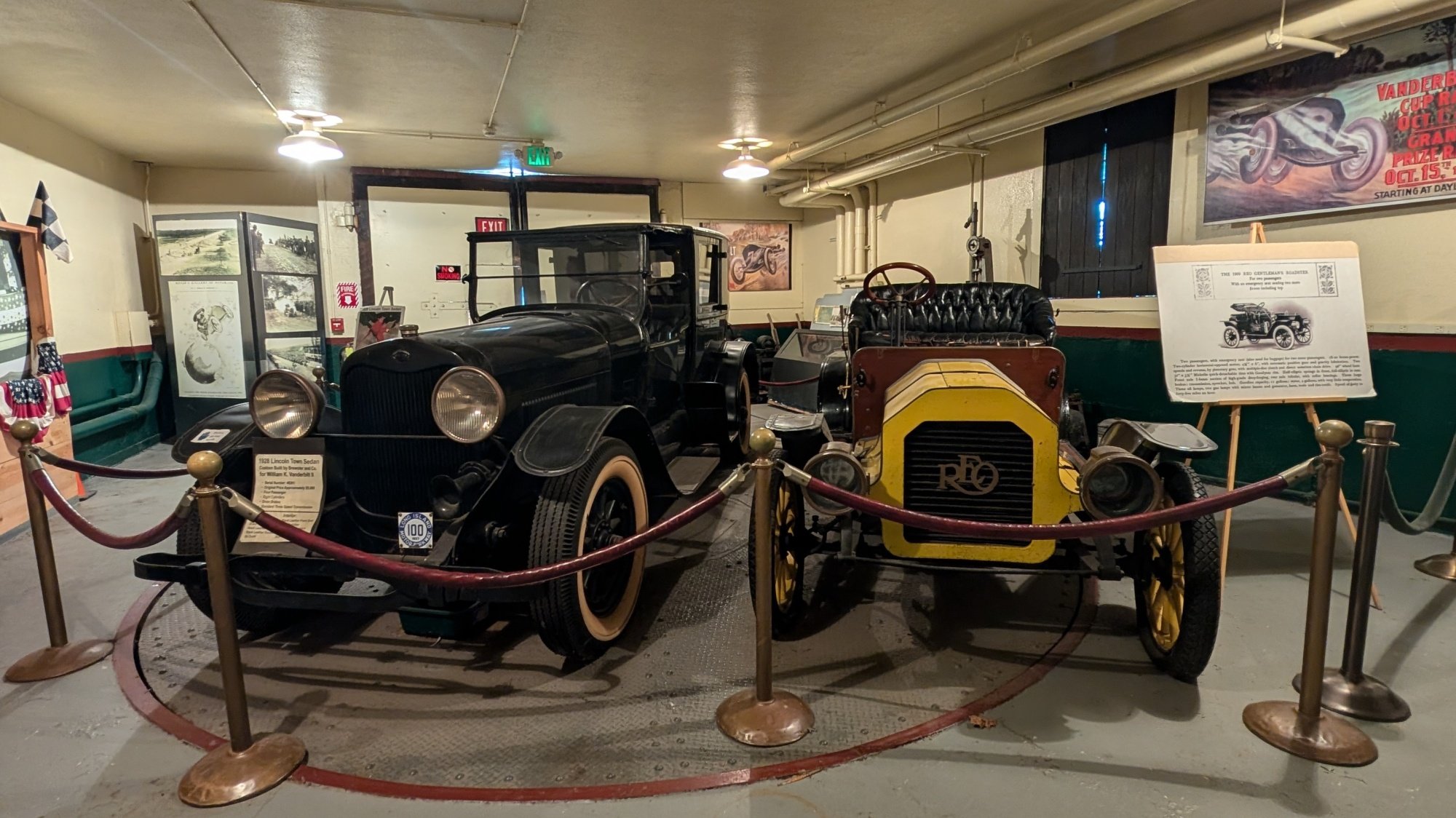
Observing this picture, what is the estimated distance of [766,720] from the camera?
7.16 feet

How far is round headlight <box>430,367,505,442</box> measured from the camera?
249cm

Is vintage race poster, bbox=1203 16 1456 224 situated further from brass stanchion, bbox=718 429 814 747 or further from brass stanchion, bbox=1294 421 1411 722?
brass stanchion, bbox=718 429 814 747

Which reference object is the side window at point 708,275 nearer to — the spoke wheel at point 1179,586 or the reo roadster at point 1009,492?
the reo roadster at point 1009,492

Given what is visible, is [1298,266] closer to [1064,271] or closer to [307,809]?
[1064,271]

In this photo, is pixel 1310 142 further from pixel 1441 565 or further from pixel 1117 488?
pixel 1117 488

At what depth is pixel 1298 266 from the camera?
3182 mm

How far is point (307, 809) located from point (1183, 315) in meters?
3.64

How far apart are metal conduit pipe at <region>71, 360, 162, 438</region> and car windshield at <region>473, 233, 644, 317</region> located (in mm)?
3610

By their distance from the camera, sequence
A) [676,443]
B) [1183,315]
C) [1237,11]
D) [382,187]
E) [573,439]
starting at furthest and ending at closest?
[382,187]
[676,443]
[1237,11]
[1183,315]
[573,439]

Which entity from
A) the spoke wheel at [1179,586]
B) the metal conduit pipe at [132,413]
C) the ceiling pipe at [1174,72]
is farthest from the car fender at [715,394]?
the metal conduit pipe at [132,413]

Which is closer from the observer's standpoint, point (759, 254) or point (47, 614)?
point (47, 614)

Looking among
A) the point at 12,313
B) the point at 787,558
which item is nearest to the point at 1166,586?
the point at 787,558

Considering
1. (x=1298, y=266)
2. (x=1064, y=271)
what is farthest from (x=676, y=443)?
(x=1064, y=271)

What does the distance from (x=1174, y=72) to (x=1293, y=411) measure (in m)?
2.18
